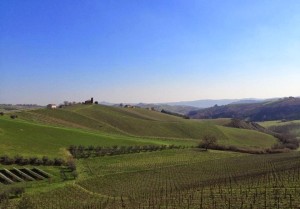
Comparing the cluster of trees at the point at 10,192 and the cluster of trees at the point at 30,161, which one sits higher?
the cluster of trees at the point at 30,161

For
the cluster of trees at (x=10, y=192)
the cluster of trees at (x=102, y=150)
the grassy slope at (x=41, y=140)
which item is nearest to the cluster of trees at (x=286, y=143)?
the cluster of trees at (x=102, y=150)

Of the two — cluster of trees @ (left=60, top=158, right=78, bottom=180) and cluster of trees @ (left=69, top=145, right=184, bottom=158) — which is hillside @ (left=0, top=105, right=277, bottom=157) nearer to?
cluster of trees @ (left=69, top=145, right=184, bottom=158)

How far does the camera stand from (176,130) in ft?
508

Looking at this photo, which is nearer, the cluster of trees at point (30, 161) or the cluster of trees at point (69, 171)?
the cluster of trees at point (69, 171)

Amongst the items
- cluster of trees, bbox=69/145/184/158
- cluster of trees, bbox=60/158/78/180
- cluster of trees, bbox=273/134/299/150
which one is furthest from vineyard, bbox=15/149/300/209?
cluster of trees, bbox=273/134/299/150

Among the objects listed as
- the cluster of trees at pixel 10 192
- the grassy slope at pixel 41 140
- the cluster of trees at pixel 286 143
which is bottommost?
the cluster of trees at pixel 10 192

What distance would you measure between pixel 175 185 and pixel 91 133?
62.5m

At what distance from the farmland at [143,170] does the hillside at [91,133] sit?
30 centimetres

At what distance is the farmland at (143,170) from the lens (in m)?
49.1

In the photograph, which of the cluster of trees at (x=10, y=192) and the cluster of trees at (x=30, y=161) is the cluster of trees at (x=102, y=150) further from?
the cluster of trees at (x=10, y=192)

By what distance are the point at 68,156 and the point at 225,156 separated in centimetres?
4137

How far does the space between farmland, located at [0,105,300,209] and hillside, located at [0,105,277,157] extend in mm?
298

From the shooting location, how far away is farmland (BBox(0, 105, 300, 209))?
4912 centimetres

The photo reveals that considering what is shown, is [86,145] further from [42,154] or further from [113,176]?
[113,176]
